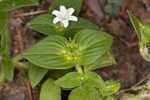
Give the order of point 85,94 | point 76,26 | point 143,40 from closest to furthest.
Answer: point 143,40 < point 85,94 < point 76,26

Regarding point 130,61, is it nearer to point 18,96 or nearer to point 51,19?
point 51,19

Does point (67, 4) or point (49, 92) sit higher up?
point (67, 4)

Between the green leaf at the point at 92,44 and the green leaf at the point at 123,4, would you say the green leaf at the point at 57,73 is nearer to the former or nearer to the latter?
the green leaf at the point at 92,44

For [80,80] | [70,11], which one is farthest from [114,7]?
[80,80]

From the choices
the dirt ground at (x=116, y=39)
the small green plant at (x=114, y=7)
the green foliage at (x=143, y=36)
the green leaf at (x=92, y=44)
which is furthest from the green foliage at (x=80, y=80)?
the small green plant at (x=114, y=7)

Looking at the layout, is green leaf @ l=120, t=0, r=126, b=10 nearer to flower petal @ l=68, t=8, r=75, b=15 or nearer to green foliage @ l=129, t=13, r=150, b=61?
green foliage @ l=129, t=13, r=150, b=61

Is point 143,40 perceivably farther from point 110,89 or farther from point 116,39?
point 116,39
